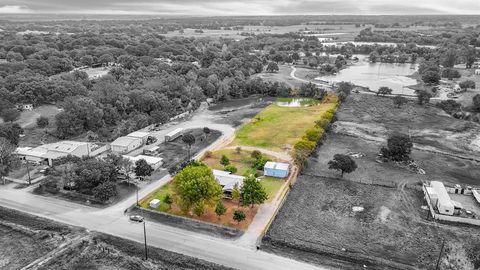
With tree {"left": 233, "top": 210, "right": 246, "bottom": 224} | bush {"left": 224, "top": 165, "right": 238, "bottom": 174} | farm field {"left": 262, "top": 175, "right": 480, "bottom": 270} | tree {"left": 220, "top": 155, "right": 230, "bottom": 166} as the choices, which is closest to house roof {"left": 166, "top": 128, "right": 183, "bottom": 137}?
tree {"left": 220, "top": 155, "right": 230, "bottom": 166}

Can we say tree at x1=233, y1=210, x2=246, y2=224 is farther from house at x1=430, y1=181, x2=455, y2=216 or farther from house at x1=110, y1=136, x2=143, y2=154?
house at x1=110, y1=136, x2=143, y2=154

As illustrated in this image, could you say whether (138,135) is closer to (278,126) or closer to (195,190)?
(278,126)

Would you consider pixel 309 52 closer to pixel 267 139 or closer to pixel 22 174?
pixel 267 139

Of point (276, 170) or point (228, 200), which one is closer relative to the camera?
point (228, 200)

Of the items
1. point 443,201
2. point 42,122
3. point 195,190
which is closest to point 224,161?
point 195,190

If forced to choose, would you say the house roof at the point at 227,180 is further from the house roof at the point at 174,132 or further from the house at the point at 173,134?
the house roof at the point at 174,132

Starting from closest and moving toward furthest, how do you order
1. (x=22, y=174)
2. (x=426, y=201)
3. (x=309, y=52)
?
(x=426, y=201) < (x=22, y=174) < (x=309, y=52)

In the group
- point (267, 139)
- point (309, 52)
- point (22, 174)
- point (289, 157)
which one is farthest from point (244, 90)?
point (309, 52)
